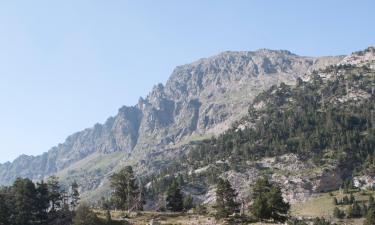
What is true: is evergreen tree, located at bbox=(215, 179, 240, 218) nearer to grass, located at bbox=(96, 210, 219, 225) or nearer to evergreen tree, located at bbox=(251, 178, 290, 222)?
grass, located at bbox=(96, 210, 219, 225)

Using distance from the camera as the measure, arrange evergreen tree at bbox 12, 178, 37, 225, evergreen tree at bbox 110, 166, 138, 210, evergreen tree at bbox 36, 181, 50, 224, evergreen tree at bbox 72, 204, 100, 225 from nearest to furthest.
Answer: evergreen tree at bbox 72, 204, 100, 225
evergreen tree at bbox 12, 178, 37, 225
evergreen tree at bbox 36, 181, 50, 224
evergreen tree at bbox 110, 166, 138, 210

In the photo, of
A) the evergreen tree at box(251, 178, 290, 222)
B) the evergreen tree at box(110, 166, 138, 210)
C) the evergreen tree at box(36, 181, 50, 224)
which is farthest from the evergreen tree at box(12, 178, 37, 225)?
the evergreen tree at box(251, 178, 290, 222)

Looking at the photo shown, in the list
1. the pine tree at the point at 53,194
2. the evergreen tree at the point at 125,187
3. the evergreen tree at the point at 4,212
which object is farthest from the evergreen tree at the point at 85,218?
the evergreen tree at the point at 125,187

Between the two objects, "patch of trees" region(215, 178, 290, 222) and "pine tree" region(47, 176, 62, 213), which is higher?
"pine tree" region(47, 176, 62, 213)

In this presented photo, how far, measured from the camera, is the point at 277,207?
486 feet

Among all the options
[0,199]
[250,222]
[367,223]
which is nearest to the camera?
[250,222]

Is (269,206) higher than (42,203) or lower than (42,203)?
lower

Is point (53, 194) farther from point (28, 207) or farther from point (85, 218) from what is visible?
point (85, 218)

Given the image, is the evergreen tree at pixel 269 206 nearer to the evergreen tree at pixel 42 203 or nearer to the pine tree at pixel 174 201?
the pine tree at pixel 174 201

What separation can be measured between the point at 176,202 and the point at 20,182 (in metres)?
56.9

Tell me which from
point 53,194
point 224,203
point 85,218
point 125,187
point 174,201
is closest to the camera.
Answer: point 85,218

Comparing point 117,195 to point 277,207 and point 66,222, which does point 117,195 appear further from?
point 277,207

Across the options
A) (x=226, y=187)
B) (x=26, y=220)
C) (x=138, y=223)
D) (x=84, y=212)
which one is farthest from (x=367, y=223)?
(x=26, y=220)

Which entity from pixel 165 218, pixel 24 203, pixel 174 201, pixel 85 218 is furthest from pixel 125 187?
pixel 85 218
